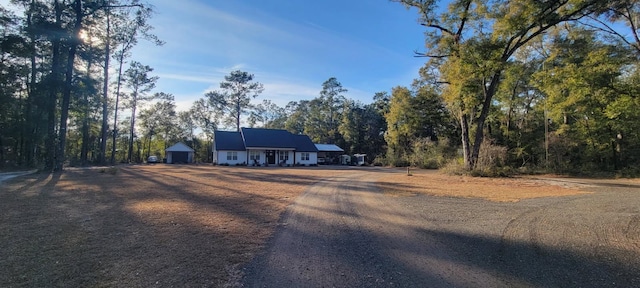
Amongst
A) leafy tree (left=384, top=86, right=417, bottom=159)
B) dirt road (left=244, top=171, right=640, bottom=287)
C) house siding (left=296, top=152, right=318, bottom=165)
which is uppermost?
leafy tree (left=384, top=86, right=417, bottom=159)

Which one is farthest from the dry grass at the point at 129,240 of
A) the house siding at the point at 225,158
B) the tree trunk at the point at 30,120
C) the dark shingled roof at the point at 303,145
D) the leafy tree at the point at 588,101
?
the dark shingled roof at the point at 303,145

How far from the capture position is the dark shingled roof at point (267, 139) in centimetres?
3747

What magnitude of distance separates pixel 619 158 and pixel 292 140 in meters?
32.0

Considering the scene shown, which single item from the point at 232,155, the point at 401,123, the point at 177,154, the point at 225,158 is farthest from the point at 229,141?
the point at 401,123

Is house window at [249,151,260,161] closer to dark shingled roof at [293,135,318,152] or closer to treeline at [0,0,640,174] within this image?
dark shingled roof at [293,135,318,152]

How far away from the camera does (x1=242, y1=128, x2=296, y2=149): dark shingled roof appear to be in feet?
123

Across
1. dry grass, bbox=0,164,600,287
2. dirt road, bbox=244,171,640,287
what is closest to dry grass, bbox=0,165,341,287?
dry grass, bbox=0,164,600,287

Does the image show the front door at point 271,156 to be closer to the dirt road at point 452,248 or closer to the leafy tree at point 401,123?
the leafy tree at point 401,123

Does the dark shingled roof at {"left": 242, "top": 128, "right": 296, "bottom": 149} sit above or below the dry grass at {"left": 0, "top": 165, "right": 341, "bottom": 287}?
above

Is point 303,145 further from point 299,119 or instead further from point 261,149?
point 299,119

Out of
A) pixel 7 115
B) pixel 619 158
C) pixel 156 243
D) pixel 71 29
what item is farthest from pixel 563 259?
pixel 7 115

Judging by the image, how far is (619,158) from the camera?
22.7 m

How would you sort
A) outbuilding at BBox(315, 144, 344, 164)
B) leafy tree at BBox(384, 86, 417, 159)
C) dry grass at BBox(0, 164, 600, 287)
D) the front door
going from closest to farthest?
dry grass at BBox(0, 164, 600, 287)
the front door
leafy tree at BBox(384, 86, 417, 159)
outbuilding at BBox(315, 144, 344, 164)

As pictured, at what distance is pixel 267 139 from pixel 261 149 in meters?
2.35
